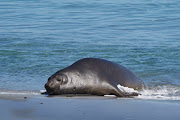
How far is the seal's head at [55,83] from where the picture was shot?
293 inches

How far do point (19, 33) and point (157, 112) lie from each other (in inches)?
425

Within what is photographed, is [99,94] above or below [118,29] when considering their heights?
below

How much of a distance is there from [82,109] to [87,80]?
1792 mm

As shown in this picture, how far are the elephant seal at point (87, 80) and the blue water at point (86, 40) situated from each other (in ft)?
4.15

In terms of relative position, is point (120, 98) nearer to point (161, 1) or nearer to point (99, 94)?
A: point (99, 94)

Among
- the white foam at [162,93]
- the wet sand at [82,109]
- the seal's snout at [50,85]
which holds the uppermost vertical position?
the seal's snout at [50,85]

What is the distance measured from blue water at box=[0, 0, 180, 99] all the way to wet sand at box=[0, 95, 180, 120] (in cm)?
230

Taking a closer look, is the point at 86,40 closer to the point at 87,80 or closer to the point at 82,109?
the point at 87,80

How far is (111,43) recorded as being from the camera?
13.9 metres

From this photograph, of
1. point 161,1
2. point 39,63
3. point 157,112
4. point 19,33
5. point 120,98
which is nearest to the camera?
point 157,112

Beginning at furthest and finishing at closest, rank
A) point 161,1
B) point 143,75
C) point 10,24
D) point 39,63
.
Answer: point 161,1 < point 10,24 < point 39,63 < point 143,75

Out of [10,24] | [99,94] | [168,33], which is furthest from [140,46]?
[10,24]

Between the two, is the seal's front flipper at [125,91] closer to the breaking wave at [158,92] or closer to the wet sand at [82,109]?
the breaking wave at [158,92]

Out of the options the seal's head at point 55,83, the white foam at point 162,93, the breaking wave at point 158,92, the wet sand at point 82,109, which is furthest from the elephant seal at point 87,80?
the wet sand at point 82,109
